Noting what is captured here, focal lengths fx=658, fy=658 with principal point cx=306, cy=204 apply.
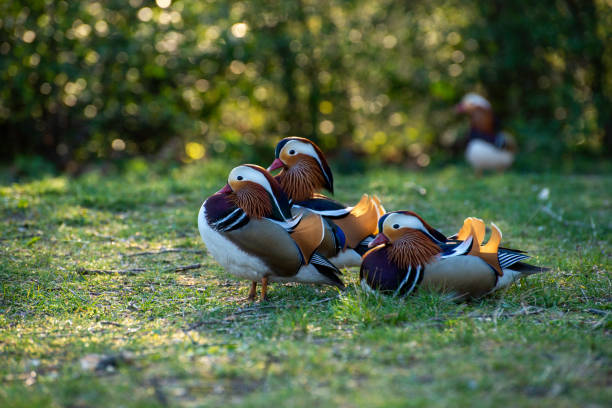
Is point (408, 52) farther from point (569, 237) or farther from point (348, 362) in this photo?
point (348, 362)

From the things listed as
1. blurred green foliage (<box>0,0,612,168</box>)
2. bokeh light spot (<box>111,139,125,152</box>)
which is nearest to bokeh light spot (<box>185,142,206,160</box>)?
blurred green foliage (<box>0,0,612,168</box>)

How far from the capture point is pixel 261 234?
3650 millimetres

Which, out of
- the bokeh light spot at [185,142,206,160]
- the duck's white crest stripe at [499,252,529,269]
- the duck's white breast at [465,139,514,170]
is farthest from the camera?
the bokeh light spot at [185,142,206,160]

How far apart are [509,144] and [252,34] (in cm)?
368

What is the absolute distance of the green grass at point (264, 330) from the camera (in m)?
2.51

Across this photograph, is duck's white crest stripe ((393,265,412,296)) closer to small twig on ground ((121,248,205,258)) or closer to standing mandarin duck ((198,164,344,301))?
standing mandarin duck ((198,164,344,301))

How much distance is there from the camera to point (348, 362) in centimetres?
277

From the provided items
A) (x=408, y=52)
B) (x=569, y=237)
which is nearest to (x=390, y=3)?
(x=408, y=52)

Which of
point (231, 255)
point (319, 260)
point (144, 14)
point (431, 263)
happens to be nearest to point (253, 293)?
point (231, 255)

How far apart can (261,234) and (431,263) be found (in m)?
0.95

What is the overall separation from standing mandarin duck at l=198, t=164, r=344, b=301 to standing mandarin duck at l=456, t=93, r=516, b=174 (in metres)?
4.63

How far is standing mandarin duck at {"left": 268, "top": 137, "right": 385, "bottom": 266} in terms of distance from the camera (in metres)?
4.20

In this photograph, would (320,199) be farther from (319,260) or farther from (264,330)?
(264,330)

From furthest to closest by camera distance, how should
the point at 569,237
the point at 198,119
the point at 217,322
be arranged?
the point at 198,119 → the point at 569,237 → the point at 217,322
